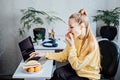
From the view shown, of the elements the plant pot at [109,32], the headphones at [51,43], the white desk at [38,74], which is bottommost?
the white desk at [38,74]

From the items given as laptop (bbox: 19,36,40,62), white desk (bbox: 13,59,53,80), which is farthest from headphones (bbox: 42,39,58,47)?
white desk (bbox: 13,59,53,80)

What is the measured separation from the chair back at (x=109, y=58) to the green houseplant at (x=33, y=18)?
36.0 inches

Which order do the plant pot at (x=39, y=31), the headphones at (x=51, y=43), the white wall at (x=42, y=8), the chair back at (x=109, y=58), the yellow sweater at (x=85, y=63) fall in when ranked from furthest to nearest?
1. the white wall at (x=42, y=8)
2. the plant pot at (x=39, y=31)
3. the headphones at (x=51, y=43)
4. the chair back at (x=109, y=58)
5. the yellow sweater at (x=85, y=63)

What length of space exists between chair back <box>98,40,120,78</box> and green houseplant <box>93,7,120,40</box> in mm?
607

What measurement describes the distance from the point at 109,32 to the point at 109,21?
5.3 inches

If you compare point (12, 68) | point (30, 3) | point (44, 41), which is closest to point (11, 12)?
point (30, 3)

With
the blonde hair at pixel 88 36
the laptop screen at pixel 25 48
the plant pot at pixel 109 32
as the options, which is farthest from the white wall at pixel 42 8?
the blonde hair at pixel 88 36

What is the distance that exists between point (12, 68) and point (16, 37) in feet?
1.58

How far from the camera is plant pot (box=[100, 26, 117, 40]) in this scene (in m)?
2.56

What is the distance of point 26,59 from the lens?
2051 mm

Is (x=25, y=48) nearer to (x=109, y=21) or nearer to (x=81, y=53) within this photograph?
(x=81, y=53)

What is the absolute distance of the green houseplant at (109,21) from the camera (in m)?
2.55

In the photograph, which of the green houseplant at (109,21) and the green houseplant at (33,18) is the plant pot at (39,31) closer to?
the green houseplant at (33,18)

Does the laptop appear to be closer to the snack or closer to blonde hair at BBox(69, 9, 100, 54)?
the snack
